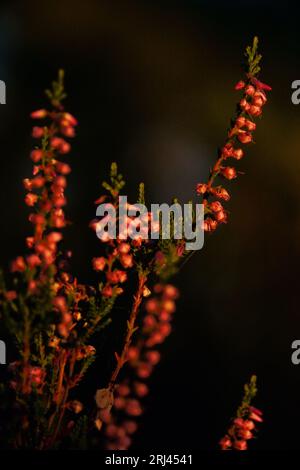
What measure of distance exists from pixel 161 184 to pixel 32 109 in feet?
2.27

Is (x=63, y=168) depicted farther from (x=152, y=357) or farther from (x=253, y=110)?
(x=253, y=110)

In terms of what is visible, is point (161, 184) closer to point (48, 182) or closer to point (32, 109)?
point (32, 109)

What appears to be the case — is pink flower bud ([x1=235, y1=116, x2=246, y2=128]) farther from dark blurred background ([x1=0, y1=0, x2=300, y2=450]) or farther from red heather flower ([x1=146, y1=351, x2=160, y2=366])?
dark blurred background ([x1=0, y1=0, x2=300, y2=450])

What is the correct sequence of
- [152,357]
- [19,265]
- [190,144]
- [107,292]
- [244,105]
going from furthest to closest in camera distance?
[190,144] → [244,105] → [107,292] → [19,265] → [152,357]

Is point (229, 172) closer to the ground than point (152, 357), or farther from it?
farther from it

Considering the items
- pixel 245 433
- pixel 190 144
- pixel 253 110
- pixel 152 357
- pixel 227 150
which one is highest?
pixel 190 144

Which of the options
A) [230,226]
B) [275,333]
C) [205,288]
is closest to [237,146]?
[230,226]

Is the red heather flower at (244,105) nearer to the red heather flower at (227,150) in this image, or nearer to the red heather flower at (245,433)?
the red heather flower at (227,150)

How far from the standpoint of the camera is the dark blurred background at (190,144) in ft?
7.91

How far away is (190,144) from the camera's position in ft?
8.30

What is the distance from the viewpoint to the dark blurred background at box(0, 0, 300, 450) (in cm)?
241

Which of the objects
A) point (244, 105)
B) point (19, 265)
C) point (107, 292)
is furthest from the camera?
point (244, 105)

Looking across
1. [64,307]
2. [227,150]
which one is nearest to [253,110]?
[227,150]
